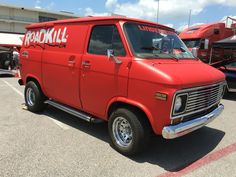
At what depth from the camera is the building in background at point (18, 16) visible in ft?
162

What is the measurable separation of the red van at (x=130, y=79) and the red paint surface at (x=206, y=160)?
56 cm

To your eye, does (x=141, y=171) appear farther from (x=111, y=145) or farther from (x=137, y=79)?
(x=137, y=79)

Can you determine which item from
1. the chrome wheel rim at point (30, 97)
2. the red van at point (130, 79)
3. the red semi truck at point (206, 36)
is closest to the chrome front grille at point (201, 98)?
the red van at point (130, 79)

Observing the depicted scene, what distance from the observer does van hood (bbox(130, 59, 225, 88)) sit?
12.7 ft

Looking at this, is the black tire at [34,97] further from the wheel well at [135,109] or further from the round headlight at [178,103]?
the round headlight at [178,103]

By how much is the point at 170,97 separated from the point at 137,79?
63 centimetres

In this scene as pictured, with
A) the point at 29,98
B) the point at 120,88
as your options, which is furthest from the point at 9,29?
the point at 120,88

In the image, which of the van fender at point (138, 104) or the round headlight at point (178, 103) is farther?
the van fender at point (138, 104)

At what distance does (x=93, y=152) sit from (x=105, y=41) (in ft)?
6.42

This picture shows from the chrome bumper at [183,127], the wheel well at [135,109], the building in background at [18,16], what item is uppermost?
the building in background at [18,16]

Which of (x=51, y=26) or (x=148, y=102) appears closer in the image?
(x=148, y=102)

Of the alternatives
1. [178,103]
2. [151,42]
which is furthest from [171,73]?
[151,42]

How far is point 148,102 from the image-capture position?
399 centimetres

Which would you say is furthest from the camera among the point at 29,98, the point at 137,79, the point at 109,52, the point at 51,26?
the point at 29,98
